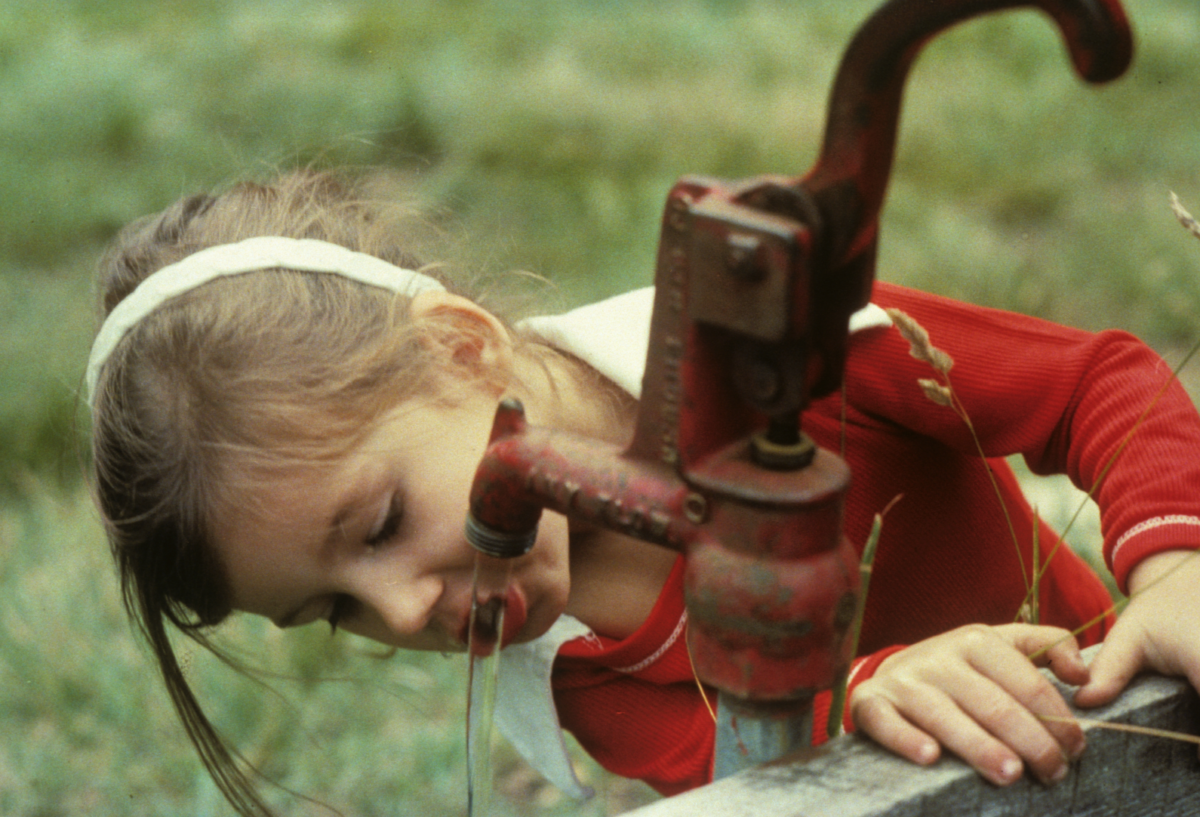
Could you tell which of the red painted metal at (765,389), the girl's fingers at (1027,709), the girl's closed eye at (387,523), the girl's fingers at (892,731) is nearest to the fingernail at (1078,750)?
the girl's fingers at (1027,709)

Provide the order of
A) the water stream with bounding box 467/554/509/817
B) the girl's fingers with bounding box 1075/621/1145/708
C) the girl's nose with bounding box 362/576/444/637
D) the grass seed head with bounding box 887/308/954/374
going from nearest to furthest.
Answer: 1. the girl's fingers with bounding box 1075/621/1145/708
2. the grass seed head with bounding box 887/308/954/374
3. the water stream with bounding box 467/554/509/817
4. the girl's nose with bounding box 362/576/444/637

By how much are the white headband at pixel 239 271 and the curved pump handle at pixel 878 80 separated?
0.97 m

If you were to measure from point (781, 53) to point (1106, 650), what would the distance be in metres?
4.04

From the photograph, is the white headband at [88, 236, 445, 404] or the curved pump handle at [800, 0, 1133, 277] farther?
the white headband at [88, 236, 445, 404]

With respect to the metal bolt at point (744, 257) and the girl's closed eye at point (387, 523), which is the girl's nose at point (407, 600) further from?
the metal bolt at point (744, 257)

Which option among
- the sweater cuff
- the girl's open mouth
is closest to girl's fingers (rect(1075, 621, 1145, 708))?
the sweater cuff

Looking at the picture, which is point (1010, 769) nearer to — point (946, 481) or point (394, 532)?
point (394, 532)

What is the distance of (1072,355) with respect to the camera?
170 cm

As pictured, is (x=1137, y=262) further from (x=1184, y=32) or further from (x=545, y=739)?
(x=545, y=739)

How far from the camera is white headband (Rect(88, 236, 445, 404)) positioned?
1.64m

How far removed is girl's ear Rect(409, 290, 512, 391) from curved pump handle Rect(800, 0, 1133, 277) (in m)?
0.86

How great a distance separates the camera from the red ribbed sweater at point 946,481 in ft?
5.32

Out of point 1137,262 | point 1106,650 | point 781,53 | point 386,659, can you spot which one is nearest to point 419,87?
point 781,53

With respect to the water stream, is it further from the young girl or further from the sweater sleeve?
the sweater sleeve
